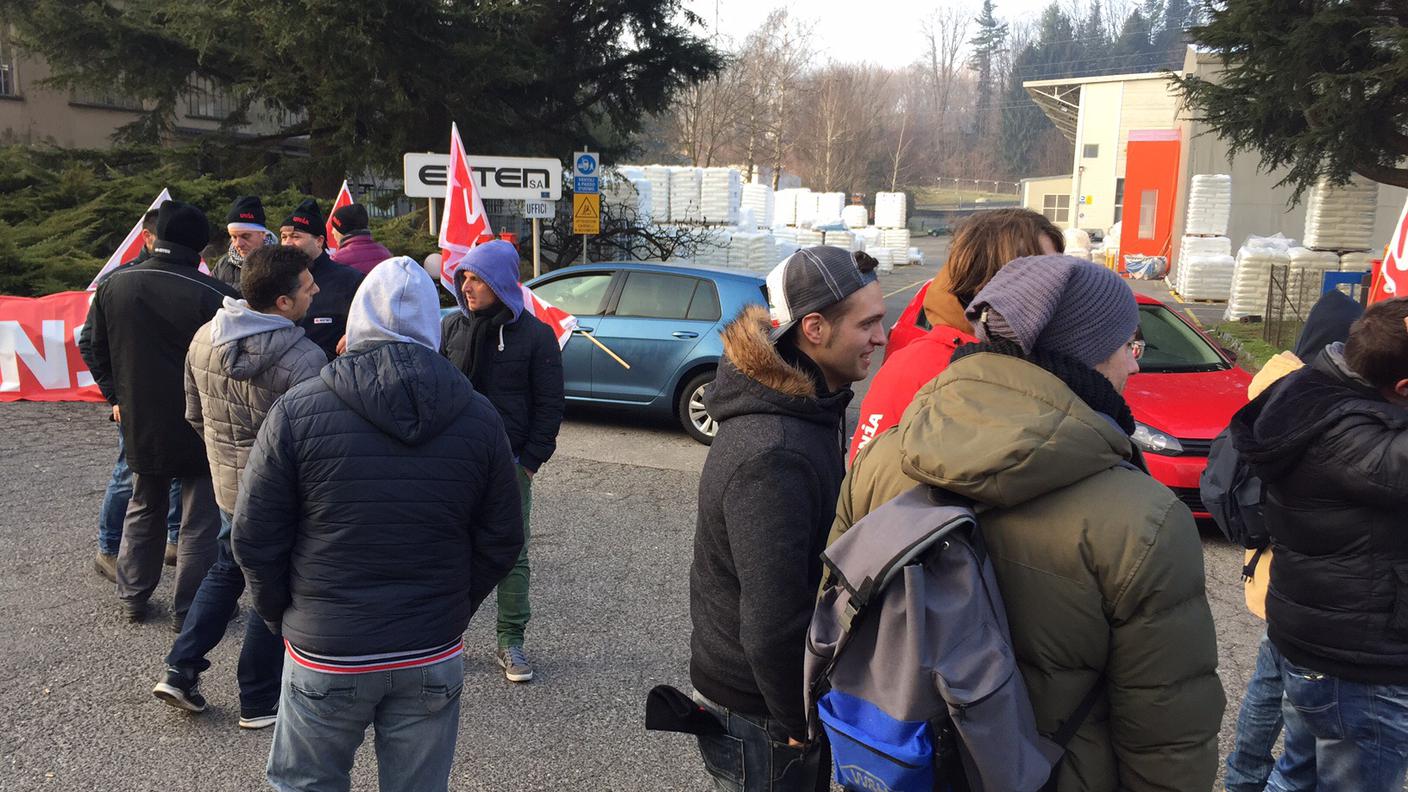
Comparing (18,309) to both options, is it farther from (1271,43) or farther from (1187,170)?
(1187,170)

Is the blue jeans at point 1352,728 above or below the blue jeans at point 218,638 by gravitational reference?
above

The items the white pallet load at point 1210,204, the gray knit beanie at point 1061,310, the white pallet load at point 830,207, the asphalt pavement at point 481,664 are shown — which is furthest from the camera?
the white pallet load at point 830,207

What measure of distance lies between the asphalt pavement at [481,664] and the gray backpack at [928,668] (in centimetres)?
218

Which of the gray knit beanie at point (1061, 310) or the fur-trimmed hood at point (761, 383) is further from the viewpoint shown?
the fur-trimmed hood at point (761, 383)

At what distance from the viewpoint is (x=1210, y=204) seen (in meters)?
24.5

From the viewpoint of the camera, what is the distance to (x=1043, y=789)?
5.79 ft

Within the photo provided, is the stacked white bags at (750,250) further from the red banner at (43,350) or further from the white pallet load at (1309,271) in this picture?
the red banner at (43,350)

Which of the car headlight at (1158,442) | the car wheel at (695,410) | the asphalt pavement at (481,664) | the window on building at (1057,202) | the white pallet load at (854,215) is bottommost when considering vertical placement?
the asphalt pavement at (481,664)

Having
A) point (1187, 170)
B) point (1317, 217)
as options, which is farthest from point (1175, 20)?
point (1317, 217)

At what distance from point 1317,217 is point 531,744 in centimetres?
1925

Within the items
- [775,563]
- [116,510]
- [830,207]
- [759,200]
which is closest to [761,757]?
[775,563]

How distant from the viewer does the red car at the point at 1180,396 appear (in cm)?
653

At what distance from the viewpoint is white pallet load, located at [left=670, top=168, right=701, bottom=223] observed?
25609mm

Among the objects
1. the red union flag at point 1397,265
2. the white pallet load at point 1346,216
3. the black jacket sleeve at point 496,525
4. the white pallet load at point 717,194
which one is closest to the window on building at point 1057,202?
the white pallet load at point 717,194
